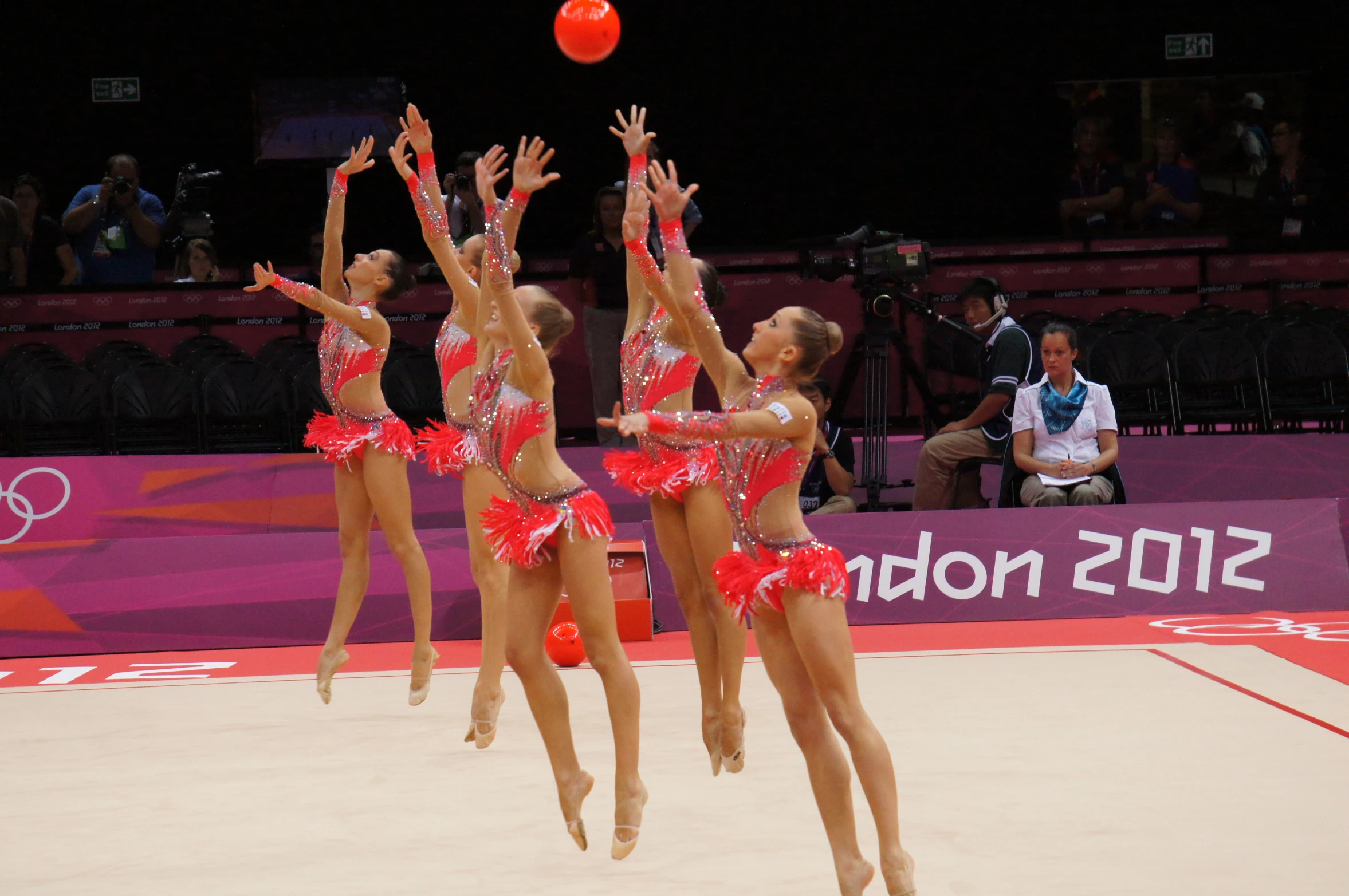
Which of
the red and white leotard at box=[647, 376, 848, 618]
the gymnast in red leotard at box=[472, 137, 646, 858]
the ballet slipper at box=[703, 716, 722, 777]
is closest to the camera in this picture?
the red and white leotard at box=[647, 376, 848, 618]

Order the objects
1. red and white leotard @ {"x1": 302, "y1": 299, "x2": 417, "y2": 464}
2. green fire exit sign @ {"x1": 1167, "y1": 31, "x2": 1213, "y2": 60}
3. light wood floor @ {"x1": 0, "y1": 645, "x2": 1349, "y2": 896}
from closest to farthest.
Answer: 1. light wood floor @ {"x1": 0, "y1": 645, "x2": 1349, "y2": 896}
2. red and white leotard @ {"x1": 302, "y1": 299, "x2": 417, "y2": 464}
3. green fire exit sign @ {"x1": 1167, "y1": 31, "x2": 1213, "y2": 60}

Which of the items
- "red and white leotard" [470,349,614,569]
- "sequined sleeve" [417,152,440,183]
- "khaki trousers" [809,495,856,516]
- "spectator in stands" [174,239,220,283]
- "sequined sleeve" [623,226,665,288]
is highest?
"spectator in stands" [174,239,220,283]

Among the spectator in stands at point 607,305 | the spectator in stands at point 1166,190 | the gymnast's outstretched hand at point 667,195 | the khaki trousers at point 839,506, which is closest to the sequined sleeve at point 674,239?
the gymnast's outstretched hand at point 667,195

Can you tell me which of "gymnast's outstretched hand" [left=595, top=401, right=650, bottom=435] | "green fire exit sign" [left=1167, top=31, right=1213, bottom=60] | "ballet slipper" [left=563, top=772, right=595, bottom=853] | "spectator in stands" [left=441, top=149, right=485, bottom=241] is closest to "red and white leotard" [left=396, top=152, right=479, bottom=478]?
"ballet slipper" [left=563, top=772, right=595, bottom=853]

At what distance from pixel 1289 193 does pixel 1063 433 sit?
5790 millimetres

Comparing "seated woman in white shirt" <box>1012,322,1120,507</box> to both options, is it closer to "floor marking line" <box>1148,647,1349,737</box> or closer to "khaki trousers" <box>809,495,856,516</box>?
"khaki trousers" <box>809,495,856,516</box>

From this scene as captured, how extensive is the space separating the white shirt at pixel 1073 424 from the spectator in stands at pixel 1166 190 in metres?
5.13

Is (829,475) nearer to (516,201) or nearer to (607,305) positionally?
(607,305)

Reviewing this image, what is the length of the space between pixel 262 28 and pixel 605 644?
11.5 metres

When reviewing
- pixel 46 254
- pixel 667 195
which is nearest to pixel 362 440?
pixel 667 195

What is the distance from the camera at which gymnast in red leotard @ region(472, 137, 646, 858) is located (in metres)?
3.84

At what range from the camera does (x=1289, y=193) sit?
39.0 feet

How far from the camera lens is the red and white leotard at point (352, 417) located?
5758 millimetres

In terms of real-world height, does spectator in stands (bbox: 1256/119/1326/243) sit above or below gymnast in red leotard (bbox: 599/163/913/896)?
above
